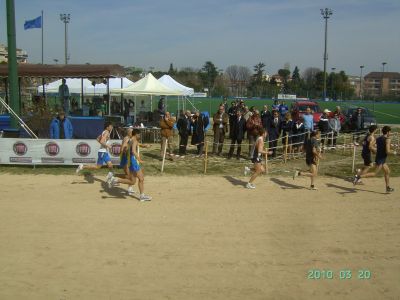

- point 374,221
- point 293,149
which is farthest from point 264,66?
point 374,221

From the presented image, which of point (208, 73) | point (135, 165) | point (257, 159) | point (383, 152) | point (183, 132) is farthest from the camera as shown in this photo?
point (208, 73)

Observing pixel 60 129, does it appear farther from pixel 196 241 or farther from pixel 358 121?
pixel 358 121

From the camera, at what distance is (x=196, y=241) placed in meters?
7.59

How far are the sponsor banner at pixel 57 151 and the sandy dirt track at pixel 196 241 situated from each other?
5.59 feet

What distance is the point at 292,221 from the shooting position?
8836 millimetres

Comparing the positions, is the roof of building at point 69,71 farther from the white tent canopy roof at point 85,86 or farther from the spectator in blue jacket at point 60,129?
the white tent canopy roof at point 85,86

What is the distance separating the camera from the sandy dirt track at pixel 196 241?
583 centimetres

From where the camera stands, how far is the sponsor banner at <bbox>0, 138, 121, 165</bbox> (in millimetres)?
13555

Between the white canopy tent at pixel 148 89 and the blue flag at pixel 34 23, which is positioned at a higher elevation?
the blue flag at pixel 34 23

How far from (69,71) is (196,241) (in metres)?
13.9

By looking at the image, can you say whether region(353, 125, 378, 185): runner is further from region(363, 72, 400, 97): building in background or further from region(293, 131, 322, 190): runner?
region(363, 72, 400, 97): building in background

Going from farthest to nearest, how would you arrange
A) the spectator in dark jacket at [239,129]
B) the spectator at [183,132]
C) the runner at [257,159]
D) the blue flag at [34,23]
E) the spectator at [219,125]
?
the blue flag at [34,23] < the spectator at [183,132] < the spectator at [219,125] < the spectator in dark jacket at [239,129] < the runner at [257,159]

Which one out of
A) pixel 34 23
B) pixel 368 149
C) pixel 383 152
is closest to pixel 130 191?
pixel 368 149

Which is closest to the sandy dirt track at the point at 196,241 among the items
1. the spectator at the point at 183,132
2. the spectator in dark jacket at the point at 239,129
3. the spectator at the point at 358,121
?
the spectator in dark jacket at the point at 239,129
